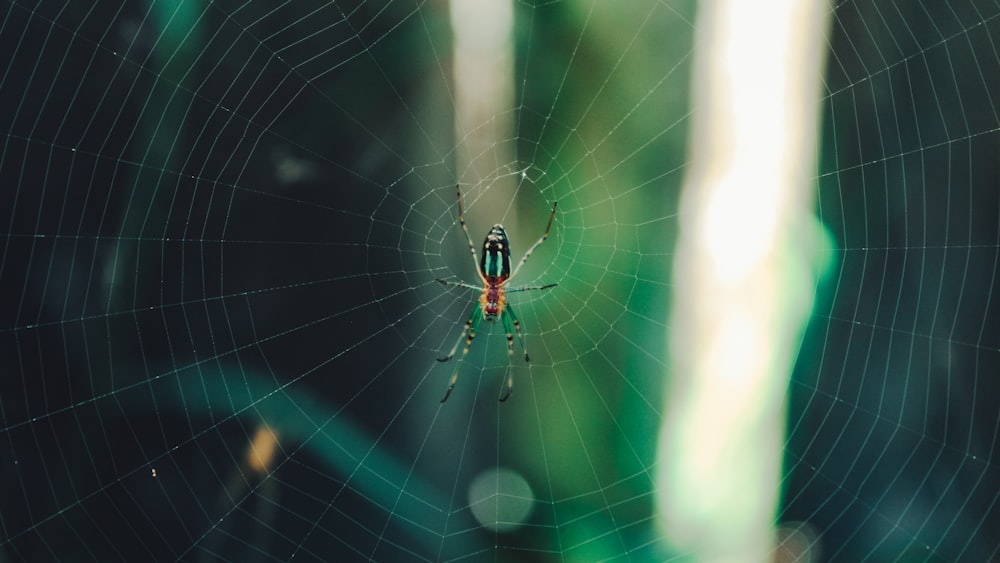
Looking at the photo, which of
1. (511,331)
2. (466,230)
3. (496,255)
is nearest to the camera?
(496,255)

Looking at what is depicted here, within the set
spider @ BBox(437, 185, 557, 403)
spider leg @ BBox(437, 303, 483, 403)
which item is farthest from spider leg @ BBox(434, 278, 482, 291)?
spider leg @ BBox(437, 303, 483, 403)

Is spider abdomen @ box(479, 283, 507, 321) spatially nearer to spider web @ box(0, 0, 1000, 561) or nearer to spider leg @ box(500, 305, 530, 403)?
spider leg @ box(500, 305, 530, 403)

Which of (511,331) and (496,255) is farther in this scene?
(511,331)

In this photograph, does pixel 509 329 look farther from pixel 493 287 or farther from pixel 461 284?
pixel 461 284

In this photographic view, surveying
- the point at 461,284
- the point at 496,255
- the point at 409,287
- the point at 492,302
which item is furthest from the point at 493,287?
the point at 409,287

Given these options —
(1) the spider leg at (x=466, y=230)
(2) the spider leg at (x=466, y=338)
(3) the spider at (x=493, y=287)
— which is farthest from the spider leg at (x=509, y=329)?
(1) the spider leg at (x=466, y=230)

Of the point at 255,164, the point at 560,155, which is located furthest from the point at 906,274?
the point at 255,164

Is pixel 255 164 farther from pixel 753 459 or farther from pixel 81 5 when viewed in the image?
pixel 753 459

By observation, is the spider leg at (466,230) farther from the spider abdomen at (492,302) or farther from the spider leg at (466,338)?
the spider leg at (466,338)
